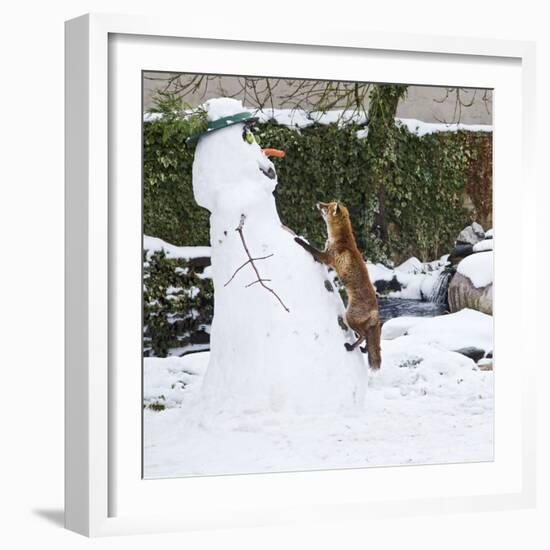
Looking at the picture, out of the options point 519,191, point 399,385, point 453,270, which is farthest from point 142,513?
point 519,191

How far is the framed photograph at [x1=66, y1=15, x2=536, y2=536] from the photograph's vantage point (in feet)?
21.1

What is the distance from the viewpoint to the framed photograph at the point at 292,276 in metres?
6.43

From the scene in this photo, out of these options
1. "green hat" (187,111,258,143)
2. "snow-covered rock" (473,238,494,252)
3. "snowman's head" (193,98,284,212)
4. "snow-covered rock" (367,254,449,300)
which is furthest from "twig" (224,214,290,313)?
"snow-covered rock" (473,238,494,252)

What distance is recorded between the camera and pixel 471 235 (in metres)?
7.16

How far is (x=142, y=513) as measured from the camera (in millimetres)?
6484

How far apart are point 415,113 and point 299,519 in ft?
6.78

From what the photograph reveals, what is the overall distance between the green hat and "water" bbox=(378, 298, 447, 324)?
111 centimetres

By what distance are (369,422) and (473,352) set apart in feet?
2.30

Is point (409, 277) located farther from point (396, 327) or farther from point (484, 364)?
point (484, 364)

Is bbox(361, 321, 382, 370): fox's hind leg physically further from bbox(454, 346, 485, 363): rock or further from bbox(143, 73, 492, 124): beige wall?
bbox(143, 73, 492, 124): beige wall

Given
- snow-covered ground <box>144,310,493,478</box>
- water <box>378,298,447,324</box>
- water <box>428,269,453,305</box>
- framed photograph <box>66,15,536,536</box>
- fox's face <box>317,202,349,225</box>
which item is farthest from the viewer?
water <box>428,269,453,305</box>

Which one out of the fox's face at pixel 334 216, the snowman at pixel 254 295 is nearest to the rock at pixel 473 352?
the snowman at pixel 254 295

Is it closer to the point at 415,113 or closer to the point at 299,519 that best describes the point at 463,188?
the point at 415,113

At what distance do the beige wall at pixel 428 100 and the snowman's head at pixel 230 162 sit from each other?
0.19 feet
